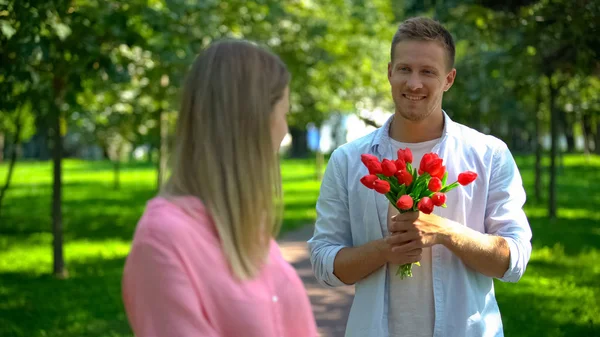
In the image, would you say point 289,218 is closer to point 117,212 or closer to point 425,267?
point 117,212

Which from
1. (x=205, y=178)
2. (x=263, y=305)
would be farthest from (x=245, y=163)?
(x=263, y=305)

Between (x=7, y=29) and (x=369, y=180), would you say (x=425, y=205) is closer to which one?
(x=369, y=180)

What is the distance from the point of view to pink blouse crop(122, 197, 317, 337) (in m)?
1.88

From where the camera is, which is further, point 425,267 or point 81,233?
point 81,233

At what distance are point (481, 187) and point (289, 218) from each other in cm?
1516

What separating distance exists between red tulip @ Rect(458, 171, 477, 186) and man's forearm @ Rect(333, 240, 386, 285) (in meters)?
0.31

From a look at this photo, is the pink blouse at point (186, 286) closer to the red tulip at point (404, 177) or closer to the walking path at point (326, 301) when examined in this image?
the red tulip at point (404, 177)

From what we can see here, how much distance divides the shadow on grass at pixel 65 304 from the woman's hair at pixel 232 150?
6.07 metres

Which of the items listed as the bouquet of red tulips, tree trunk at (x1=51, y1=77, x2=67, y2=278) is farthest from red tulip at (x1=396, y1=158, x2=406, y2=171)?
tree trunk at (x1=51, y1=77, x2=67, y2=278)

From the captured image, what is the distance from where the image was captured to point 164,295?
74.1 inches

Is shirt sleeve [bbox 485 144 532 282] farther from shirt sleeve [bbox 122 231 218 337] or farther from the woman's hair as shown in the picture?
shirt sleeve [bbox 122 231 218 337]

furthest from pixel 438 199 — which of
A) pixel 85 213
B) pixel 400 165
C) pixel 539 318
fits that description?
pixel 85 213

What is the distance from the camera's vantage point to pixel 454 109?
15.1m

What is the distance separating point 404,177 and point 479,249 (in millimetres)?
321
